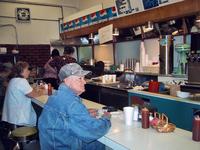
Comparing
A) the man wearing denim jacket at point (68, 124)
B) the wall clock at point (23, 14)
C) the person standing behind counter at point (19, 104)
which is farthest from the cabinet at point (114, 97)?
the wall clock at point (23, 14)

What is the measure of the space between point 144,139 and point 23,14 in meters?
6.96

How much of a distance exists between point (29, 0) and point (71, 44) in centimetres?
199

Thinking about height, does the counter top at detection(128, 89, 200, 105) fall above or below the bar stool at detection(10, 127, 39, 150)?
above

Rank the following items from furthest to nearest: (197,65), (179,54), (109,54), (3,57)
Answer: (3,57)
(109,54)
(179,54)
(197,65)

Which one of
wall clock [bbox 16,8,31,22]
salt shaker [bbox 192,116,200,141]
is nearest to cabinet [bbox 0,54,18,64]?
wall clock [bbox 16,8,31,22]

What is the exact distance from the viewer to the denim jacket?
71.7 inches

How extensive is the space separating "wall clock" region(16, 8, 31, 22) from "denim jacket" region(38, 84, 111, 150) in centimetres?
636

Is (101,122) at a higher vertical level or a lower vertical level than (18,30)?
lower

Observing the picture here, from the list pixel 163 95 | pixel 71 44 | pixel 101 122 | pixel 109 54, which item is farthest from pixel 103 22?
pixel 101 122

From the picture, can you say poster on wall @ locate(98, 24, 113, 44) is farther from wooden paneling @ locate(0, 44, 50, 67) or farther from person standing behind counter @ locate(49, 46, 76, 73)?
wooden paneling @ locate(0, 44, 50, 67)

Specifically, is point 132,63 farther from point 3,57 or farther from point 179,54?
point 3,57

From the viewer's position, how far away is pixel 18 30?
767cm

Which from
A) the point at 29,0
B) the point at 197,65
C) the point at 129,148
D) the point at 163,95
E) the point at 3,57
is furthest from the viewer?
the point at 29,0

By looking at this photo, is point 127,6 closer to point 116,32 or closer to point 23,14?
point 116,32
